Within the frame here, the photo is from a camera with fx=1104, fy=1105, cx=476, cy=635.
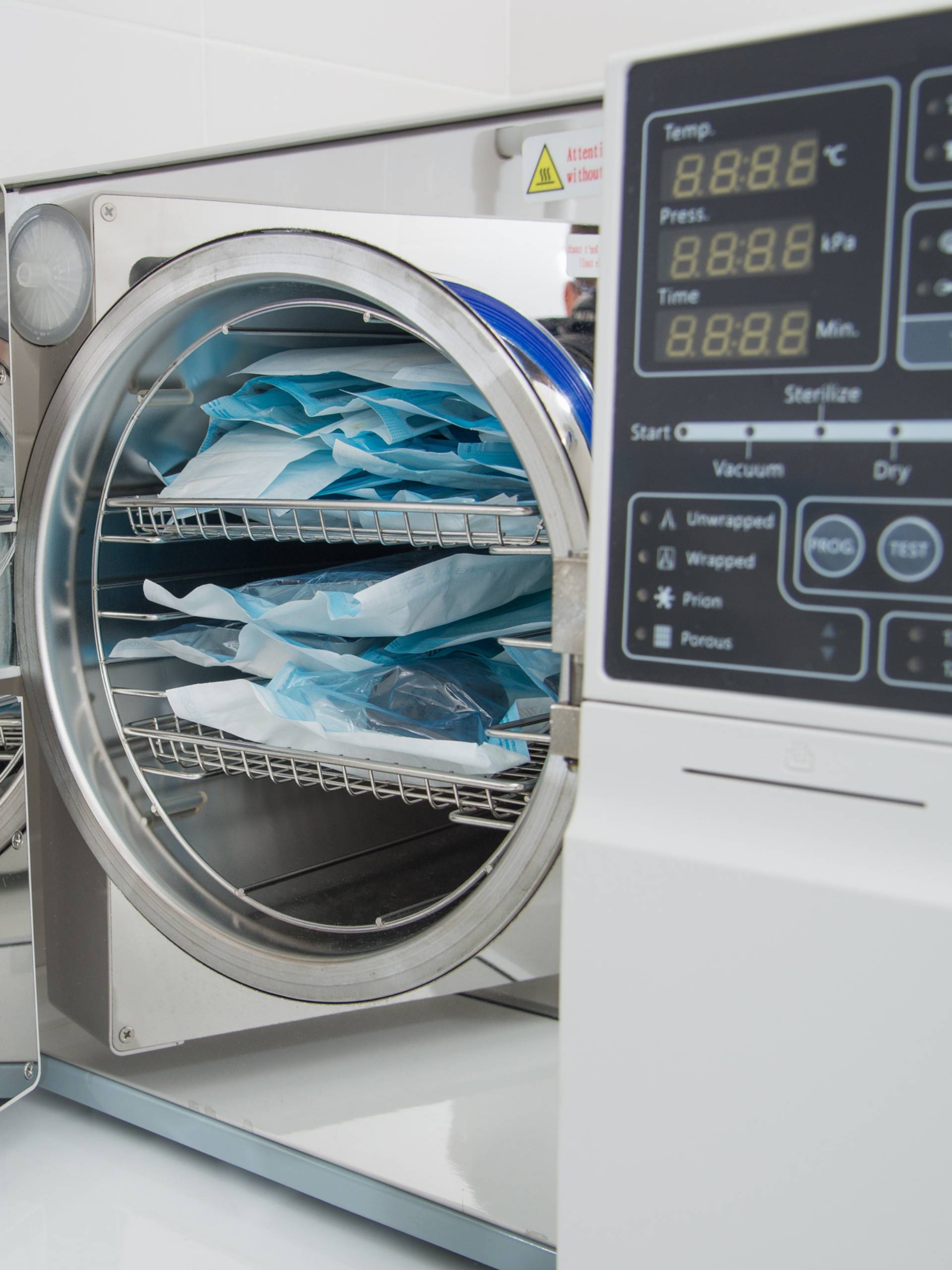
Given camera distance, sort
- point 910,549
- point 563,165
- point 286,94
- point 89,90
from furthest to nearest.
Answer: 1. point 286,94
2. point 89,90
3. point 563,165
4. point 910,549

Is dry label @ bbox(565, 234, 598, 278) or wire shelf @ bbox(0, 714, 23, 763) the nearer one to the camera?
dry label @ bbox(565, 234, 598, 278)

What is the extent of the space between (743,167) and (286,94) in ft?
4.50

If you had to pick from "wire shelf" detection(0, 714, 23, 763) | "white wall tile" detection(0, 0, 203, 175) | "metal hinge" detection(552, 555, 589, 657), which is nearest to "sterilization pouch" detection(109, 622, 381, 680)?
"wire shelf" detection(0, 714, 23, 763)

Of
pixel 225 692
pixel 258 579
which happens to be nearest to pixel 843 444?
pixel 225 692

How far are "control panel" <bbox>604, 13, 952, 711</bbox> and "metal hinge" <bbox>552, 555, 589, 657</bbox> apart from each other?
0.07m

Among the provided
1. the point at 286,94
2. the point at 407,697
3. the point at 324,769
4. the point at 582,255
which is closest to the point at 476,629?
the point at 407,697

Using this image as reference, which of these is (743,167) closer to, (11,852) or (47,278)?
(47,278)

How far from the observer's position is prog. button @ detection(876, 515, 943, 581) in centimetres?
53

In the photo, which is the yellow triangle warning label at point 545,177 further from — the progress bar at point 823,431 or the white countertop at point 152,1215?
the white countertop at point 152,1215

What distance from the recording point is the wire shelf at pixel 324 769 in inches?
37.3

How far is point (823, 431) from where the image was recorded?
55cm

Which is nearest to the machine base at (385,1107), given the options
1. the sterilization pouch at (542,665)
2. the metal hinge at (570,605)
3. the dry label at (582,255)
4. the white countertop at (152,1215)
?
the white countertop at (152,1215)

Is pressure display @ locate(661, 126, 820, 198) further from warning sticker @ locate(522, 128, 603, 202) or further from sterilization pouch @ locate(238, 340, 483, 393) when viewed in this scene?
sterilization pouch @ locate(238, 340, 483, 393)

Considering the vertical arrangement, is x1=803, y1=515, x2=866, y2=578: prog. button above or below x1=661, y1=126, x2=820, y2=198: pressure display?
below
